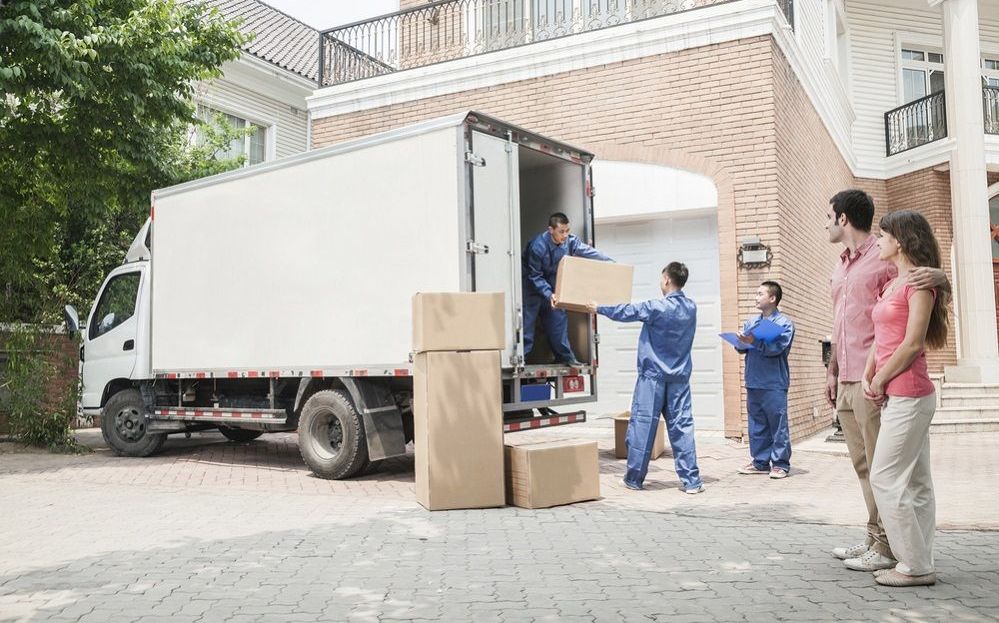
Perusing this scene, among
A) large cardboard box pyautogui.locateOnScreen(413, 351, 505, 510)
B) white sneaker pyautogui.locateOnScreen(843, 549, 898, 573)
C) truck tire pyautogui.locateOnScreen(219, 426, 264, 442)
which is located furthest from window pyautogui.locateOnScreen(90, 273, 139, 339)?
white sneaker pyautogui.locateOnScreen(843, 549, 898, 573)

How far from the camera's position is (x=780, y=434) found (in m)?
8.18

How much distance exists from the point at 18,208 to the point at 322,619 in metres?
9.86

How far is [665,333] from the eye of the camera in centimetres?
712

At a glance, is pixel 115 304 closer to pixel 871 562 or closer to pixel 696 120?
pixel 696 120

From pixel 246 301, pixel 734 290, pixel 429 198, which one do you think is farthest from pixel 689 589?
A: pixel 734 290

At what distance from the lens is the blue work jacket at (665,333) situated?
7.07m

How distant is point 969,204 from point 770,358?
374 inches

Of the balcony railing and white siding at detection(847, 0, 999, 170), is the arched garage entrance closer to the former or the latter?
the balcony railing

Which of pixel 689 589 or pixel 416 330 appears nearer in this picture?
pixel 689 589

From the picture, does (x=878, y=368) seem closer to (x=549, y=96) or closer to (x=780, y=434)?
(x=780, y=434)

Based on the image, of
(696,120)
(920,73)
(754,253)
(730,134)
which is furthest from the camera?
(920,73)

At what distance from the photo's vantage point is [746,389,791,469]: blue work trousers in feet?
26.7

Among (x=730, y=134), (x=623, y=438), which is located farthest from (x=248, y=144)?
(x=623, y=438)

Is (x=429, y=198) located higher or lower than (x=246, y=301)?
higher
